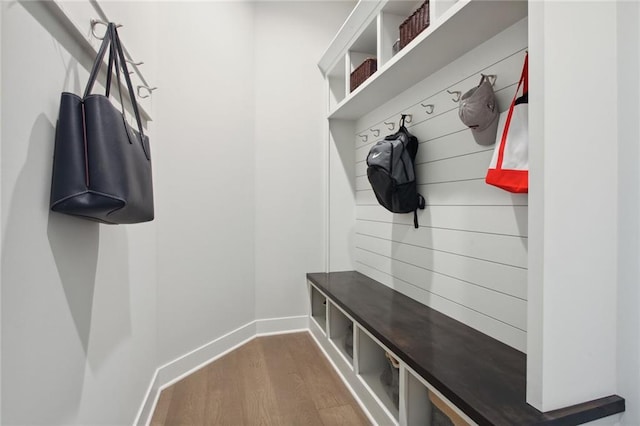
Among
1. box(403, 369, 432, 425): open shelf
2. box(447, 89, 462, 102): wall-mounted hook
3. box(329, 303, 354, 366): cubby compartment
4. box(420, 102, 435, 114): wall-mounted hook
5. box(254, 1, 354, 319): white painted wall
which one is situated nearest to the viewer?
box(403, 369, 432, 425): open shelf

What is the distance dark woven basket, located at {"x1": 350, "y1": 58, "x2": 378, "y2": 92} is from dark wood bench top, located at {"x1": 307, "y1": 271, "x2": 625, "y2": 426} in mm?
1525

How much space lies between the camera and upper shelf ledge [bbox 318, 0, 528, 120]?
129 cm

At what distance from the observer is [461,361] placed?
1.27 m

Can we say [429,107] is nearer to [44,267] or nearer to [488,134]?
[488,134]

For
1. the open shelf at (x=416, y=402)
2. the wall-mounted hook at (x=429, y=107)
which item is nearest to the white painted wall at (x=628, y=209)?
the open shelf at (x=416, y=402)

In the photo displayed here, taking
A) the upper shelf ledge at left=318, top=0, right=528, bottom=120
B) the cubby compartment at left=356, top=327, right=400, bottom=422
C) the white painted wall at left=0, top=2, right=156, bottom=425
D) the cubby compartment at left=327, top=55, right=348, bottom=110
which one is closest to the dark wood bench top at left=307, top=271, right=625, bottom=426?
the cubby compartment at left=356, top=327, right=400, bottom=422

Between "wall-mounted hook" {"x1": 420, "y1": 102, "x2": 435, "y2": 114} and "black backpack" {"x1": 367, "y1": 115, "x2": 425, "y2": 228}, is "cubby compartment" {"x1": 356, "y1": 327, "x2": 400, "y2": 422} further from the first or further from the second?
"wall-mounted hook" {"x1": 420, "y1": 102, "x2": 435, "y2": 114}

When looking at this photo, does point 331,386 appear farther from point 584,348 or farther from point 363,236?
point 584,348

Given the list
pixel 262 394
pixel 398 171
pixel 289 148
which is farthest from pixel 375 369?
pixel 289 148

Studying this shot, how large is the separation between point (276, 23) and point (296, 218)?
1738mm

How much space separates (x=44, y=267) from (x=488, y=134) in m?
1.69

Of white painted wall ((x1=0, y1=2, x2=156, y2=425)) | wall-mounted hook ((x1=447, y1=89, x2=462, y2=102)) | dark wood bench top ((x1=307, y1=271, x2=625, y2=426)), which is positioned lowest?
dark wood bench top ((x1=307, y1=271, x2=625, y2=426))

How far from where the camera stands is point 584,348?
986mm

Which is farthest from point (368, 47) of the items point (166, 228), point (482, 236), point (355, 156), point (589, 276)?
point (589, 276)
